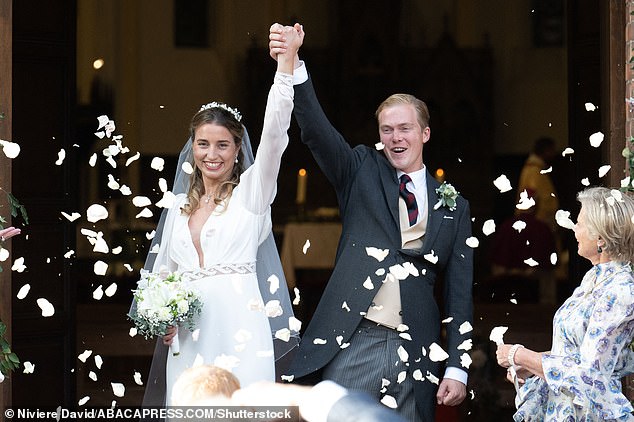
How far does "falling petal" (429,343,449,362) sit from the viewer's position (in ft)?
14.7

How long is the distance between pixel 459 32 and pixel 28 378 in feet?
20.4

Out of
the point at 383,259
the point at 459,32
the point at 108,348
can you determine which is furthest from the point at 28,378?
the point at 459,32

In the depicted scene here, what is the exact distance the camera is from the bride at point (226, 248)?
4570mm

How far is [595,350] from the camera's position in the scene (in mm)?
3859

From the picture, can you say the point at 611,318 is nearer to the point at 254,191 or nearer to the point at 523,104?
the point at 254,191

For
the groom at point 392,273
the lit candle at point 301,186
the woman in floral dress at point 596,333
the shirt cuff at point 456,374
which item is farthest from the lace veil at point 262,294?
the lit candle at point 301,186

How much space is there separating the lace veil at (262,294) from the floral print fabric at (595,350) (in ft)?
4.20

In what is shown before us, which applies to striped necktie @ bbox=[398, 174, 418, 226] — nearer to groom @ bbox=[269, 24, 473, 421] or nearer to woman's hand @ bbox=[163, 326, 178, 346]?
groom @ bbox=[269, 24, 473, 421]

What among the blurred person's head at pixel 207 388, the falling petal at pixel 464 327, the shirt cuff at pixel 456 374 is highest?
the falling petal at pixel 464 327

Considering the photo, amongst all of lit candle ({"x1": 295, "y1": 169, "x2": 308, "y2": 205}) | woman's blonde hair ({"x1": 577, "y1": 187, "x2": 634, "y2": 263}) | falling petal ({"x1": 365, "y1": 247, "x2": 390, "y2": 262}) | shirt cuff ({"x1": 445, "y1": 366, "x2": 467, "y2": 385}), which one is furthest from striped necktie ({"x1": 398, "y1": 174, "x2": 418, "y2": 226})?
lit candle ({"x1": 295, "y1": 169, "x2": 308, "y2": 205})

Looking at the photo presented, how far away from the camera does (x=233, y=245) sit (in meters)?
4.63

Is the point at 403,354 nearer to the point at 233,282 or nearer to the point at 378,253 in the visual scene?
the point at 378,253

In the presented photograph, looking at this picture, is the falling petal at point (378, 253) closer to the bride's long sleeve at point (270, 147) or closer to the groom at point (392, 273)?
the groom at point (392, 273)

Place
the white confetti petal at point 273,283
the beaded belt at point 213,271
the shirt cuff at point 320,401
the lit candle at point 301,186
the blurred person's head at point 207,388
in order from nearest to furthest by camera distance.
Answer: the shirt cuff at point 320,401 < the blurred person's head at point 207,388 < the beaded belt at point 213,271 < the white confetti petal at point 273,283 < the lit candle at point 301,186
